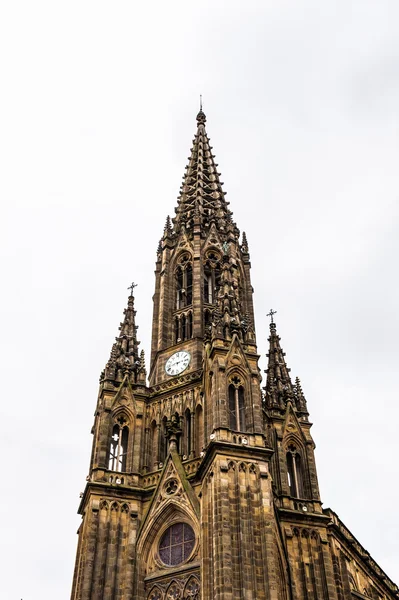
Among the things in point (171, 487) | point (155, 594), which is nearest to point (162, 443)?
point (171, 487)

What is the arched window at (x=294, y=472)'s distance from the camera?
41188 mm

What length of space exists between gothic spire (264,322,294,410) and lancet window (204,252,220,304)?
4.75 m

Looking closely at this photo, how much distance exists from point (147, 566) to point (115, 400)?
970cm

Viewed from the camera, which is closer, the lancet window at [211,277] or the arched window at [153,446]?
the arched window at [153,446]

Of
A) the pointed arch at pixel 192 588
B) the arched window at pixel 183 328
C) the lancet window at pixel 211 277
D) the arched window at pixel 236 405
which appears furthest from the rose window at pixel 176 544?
the lancet window at pixel 211 277

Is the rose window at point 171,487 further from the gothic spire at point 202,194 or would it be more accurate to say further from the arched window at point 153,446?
the gothic spire at point 202,194

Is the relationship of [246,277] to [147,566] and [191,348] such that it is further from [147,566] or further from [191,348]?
[147,566]

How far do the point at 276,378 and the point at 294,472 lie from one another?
7356mm

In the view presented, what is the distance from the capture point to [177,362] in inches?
1821

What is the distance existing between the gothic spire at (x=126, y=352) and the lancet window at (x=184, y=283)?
3.24 meters

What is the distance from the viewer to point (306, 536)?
38.9m

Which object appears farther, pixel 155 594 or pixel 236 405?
pixel 236 405

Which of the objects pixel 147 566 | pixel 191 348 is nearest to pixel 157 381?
pixel 191 348

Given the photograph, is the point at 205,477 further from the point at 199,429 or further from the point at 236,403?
the point at 199,429
